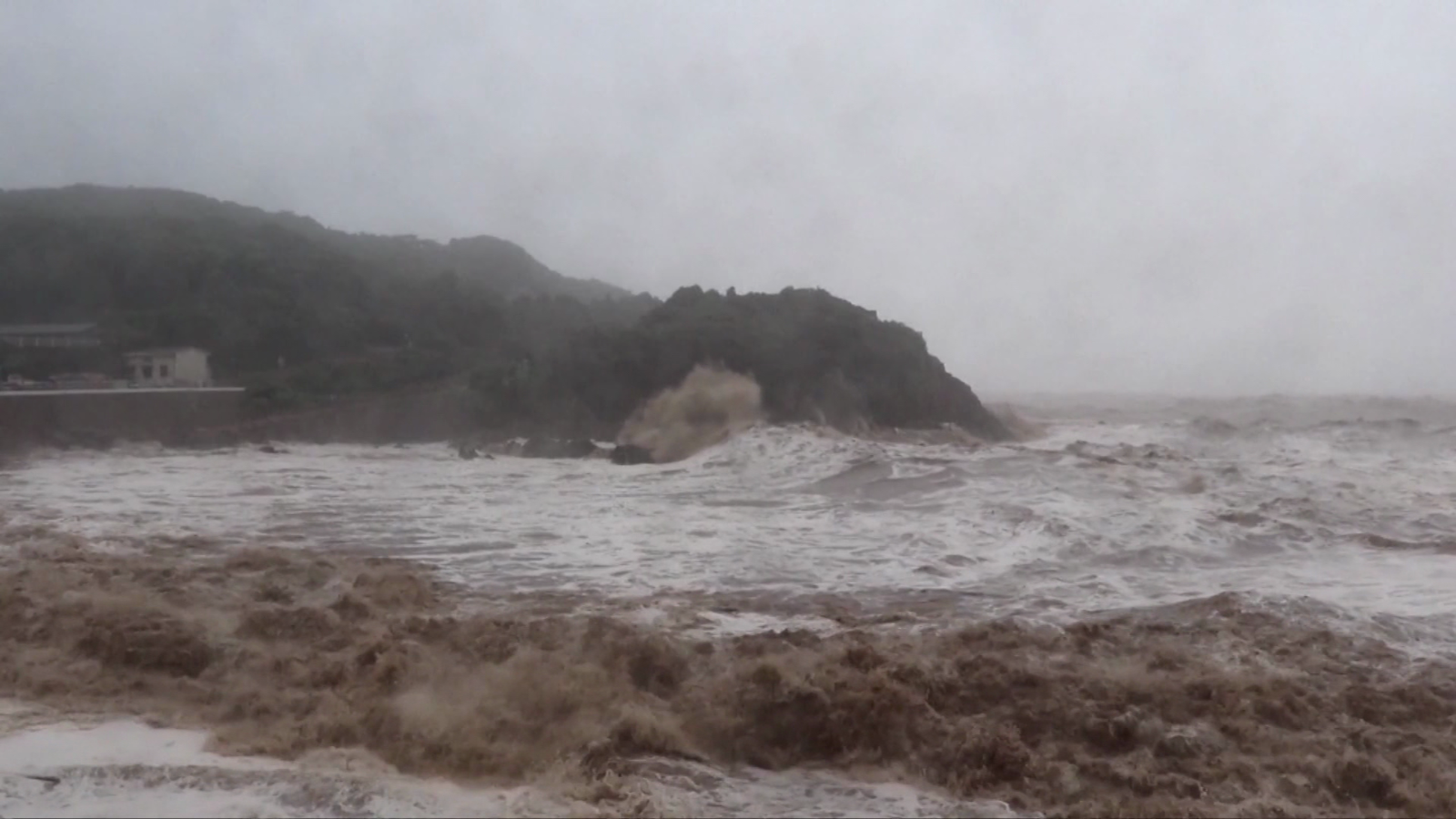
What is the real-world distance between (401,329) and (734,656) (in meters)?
27.7

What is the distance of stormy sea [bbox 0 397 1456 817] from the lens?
4234 millimetres

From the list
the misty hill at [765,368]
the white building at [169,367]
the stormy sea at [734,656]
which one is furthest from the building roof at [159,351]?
the stormy sea at [734,656]

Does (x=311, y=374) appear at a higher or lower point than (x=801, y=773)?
higher

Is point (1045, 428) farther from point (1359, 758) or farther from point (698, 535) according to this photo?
point (1359, 758)

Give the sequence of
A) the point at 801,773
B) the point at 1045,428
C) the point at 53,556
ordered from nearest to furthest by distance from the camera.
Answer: the point at 801,773 < the point at 53,556 < the point at 1045,428

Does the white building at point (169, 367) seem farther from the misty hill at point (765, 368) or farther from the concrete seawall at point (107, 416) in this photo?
the misty hill at point (765, 368)

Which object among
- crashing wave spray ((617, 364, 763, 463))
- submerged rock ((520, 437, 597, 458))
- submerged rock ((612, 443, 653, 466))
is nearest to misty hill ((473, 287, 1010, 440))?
crashing wave spray ((617, 364, 763, 463))

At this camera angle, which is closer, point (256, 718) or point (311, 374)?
point (256, 718)

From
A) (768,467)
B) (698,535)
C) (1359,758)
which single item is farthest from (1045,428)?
(1359,758)

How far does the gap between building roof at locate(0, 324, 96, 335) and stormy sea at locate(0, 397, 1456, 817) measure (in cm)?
1420

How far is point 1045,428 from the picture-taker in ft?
89.6

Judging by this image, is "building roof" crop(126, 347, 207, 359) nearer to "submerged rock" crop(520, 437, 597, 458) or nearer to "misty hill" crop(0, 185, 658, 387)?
"misty hill" crop(0, 185, 658, 387)

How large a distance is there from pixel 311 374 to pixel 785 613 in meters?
21.2

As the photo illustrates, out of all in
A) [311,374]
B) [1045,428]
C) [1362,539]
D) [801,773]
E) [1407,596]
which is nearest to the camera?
[801,773]
